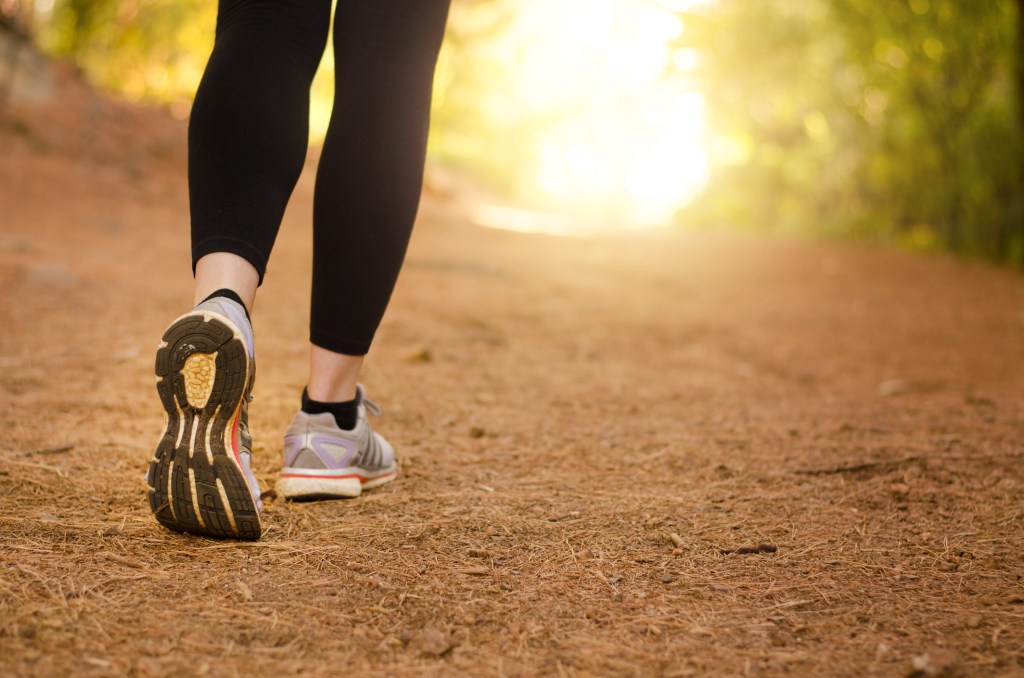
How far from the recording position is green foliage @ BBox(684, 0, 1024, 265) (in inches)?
214

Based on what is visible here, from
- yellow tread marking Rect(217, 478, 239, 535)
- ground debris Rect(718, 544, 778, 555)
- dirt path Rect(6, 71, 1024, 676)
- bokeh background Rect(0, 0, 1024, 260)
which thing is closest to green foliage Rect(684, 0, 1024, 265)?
bokeh background Rect(0, 0, 1024, 260)

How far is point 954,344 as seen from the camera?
340 centimetres

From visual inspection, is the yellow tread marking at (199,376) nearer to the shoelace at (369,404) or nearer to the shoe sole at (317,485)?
the shoe sole at (317,485)

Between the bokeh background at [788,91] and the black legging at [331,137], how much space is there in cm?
519

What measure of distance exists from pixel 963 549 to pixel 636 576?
1.66 ft

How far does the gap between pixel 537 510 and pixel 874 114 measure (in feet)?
22.7

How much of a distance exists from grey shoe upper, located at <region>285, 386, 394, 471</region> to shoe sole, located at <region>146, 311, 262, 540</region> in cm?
23

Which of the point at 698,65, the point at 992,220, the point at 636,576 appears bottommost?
the point at 636,576

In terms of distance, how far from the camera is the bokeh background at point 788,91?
18.0 feet

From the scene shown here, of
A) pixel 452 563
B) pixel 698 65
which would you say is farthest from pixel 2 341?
pixel 698 65

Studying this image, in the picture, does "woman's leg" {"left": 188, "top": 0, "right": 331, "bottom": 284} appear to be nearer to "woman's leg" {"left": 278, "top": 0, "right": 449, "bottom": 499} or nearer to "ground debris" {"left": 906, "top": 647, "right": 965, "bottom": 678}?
"woman's leg" {"left": 278, "top": 0, "right": 449, "bottom": 499}

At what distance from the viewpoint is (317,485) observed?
1.32 m

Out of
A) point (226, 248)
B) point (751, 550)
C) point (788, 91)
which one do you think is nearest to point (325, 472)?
point (226, 248)

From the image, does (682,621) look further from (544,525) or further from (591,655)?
(544,525)
